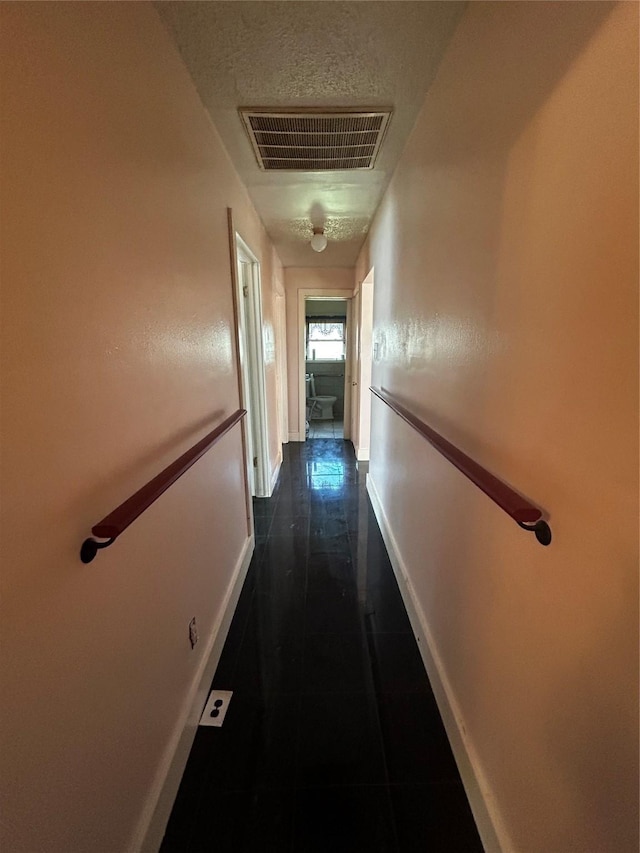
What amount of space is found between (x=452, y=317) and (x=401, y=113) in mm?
1098

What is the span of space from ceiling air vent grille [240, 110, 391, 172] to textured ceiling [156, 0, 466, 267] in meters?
0.05

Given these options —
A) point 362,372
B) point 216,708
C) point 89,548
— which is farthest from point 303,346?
point 89,548

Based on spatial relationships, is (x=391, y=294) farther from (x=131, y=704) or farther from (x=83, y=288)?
(x=131, y=704)

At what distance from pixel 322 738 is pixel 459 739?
1.58 feet

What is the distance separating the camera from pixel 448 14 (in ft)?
3.67

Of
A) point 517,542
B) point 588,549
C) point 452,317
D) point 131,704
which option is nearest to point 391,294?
point 452,317

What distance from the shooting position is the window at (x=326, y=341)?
22.6 ft

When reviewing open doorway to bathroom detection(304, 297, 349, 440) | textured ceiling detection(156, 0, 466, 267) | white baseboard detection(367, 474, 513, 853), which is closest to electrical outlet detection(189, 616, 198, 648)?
white baseboard detection(367, 474, 513, 853)

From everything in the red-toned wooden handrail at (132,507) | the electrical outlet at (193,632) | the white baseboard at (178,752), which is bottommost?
the white baseboard at (178,752)

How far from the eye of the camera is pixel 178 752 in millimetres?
1168

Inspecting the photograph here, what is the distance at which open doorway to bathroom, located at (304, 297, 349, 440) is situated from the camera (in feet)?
21.6

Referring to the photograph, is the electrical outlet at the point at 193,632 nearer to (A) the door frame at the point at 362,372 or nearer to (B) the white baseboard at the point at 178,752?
(B) the white baseboard at the point at 178,752

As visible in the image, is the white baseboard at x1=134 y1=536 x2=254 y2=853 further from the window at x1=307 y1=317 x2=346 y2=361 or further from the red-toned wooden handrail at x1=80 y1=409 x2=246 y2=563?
the window at x1=307 y1=317 x2=346 y2=361

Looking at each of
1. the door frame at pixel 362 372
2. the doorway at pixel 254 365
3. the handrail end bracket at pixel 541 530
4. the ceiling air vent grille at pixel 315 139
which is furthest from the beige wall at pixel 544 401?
the door frame at pixel 362 372
